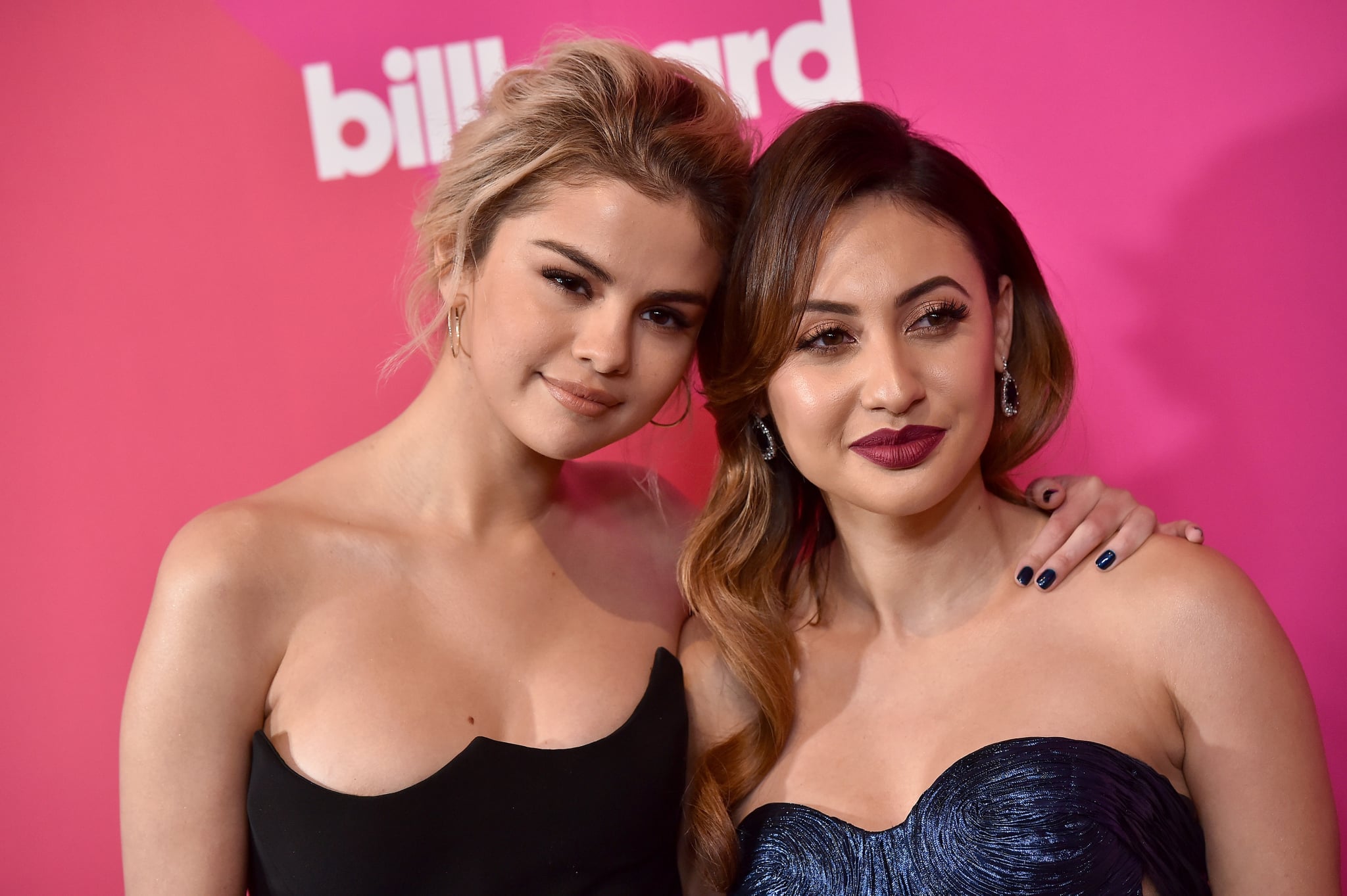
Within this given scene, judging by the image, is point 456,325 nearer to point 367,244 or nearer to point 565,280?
point 565,280

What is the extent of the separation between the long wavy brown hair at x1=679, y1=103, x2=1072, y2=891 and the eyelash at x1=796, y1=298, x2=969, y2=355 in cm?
3

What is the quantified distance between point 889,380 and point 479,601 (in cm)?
75

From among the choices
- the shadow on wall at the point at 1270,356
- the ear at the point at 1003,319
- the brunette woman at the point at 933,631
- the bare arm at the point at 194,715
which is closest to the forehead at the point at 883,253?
the brunette woman at the point at 933,631

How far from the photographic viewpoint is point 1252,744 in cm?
177

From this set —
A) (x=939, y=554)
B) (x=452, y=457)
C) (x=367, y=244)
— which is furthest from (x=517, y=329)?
(x=367, y=244)

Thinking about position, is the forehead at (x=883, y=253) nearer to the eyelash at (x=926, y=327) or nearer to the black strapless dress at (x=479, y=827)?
the eyelash at (x=926, y=327)

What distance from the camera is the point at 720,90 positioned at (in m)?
2.13

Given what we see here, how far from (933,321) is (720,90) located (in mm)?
569

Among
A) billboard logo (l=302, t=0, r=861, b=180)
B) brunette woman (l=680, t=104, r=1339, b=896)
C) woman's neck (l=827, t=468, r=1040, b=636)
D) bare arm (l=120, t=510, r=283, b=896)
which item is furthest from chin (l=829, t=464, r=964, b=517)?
billboard logo (l=302, t=0, r=861, b=180)

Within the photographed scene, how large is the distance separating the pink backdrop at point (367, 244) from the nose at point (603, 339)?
26.1 inches

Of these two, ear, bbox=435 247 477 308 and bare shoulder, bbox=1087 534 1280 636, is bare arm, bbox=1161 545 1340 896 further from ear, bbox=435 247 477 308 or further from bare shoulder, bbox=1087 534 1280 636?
ear, bbox=435 247 477 308

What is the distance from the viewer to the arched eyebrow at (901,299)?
1.89 metres

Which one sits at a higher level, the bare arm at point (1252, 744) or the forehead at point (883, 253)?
the forehead at point (883, 253)

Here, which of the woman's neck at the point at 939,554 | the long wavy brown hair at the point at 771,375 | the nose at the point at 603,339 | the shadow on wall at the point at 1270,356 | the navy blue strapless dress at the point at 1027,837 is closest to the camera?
the navy blue strapless dress at the point at 1027,837
